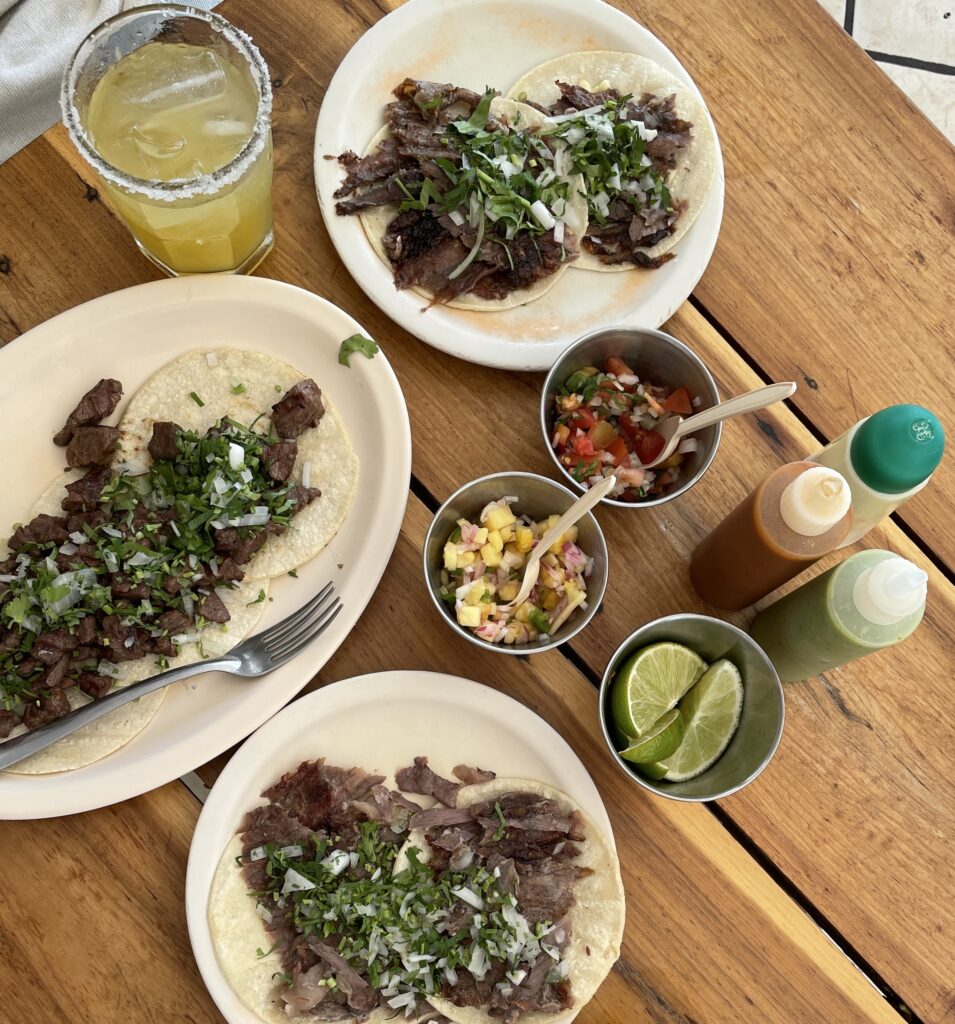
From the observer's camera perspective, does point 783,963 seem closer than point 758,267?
Yes

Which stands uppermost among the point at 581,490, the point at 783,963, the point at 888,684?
the point at 581,490

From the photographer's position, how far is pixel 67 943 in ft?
6.63

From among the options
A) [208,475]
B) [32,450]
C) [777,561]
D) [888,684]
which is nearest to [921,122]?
[777,561]

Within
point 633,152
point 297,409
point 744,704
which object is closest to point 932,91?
point 633,152

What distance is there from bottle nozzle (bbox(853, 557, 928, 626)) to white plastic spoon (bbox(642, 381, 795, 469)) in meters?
0.40

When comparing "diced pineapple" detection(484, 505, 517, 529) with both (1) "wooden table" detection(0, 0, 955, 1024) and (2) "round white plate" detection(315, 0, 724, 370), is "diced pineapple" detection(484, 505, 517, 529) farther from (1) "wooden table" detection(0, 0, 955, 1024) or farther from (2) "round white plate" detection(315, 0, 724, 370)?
(2) "round white plate" detection(315, 0, 724, 370)

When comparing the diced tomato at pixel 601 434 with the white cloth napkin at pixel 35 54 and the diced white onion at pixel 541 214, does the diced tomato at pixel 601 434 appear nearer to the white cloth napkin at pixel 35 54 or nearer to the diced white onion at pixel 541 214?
the diced white onion at pixel 541 214

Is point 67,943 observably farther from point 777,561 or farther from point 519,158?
point 519,158

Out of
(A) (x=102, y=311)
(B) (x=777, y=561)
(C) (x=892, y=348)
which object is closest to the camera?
(B) (x=777, y=561)

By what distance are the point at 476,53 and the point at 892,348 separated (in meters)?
1.30

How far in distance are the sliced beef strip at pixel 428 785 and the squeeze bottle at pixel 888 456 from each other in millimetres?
1097

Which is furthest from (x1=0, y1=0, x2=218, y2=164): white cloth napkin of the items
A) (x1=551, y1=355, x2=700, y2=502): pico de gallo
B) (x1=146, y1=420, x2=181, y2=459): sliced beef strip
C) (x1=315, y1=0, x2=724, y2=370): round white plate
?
(x1=551, y1=355, x2=700, y2=502): pico de gallo

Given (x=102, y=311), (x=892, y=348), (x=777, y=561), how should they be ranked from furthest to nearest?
(x=892, y=348)
(x=102, y=311)
(x=777, y=561)

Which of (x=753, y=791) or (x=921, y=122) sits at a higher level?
(x=921, y=122)
